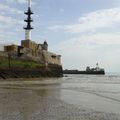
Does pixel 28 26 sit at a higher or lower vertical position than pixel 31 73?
higher

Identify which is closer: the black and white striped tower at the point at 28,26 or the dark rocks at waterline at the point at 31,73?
the dark rocks at waterline at the point at 31,73

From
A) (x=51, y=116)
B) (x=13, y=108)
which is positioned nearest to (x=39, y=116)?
(x=51, y=116)

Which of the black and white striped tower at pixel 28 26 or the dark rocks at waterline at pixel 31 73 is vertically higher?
the black and white striped tower at pixel 28 26

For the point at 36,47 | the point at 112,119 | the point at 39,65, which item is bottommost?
the point at 112,119

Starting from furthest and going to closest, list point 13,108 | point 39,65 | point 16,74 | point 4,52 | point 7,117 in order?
point 39,65 → point 4,52 → point 16,74 → point 13,108 → point 7,117

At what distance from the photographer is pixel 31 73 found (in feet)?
224

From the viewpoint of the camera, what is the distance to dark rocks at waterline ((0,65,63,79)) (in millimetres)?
57356

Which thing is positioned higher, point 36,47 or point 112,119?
point 36,47

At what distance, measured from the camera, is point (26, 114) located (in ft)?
45.1

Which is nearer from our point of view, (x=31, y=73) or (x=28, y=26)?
(x=31, y=73)

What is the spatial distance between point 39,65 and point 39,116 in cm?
6315

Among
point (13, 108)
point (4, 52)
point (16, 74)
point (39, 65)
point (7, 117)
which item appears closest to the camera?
point (7, 117)

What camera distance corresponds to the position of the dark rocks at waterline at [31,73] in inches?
2258

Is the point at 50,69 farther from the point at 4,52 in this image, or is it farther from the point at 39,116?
the point at 39,116
